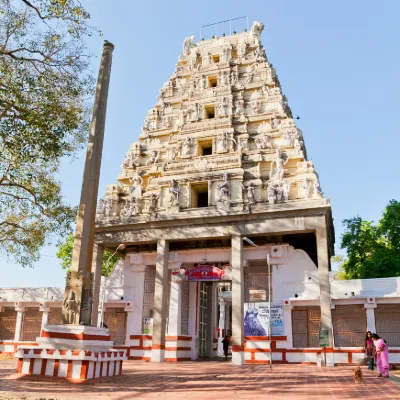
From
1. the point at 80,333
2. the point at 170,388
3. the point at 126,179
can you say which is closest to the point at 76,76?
the point at 80,333

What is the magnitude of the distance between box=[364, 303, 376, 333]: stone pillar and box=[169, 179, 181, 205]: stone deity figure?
10669 mm

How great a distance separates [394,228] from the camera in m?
24.6

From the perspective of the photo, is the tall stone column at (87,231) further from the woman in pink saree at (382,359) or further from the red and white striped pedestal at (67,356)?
the woman in pink saree at (382,359)

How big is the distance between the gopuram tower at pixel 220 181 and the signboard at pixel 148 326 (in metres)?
0.93

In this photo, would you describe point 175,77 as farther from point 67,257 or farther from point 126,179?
point 67,257

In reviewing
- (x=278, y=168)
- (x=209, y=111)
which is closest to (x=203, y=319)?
(x=278, y=168)

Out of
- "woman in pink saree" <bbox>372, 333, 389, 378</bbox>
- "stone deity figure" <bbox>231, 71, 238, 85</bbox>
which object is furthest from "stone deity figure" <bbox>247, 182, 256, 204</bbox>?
"woman in pink saree" <bbox>372, 333, 389, 378</bbox>

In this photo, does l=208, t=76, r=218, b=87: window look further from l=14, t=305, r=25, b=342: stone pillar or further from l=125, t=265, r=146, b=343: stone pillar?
l=14, t=305, r=25, b=342: stone pillar

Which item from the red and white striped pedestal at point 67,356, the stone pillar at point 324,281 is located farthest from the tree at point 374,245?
the red and white striped pedestal at point 67,356

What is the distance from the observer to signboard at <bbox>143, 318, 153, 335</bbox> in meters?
22.0

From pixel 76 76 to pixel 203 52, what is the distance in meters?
17.4

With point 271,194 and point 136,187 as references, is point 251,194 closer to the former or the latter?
point 271,194

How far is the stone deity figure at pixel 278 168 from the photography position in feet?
69.8

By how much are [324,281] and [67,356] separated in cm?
1273
